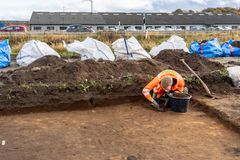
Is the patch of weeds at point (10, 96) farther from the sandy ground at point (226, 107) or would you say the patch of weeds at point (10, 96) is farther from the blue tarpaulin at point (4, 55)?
the blue tarpaulin at point (4, 55)

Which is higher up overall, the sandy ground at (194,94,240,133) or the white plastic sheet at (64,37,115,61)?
the white plastic sheet at (64,37,115,61)

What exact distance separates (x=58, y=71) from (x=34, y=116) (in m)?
2.08

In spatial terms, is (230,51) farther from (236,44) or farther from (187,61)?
(187,61)

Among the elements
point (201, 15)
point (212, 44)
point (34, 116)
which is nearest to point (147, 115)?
point (34, 116)

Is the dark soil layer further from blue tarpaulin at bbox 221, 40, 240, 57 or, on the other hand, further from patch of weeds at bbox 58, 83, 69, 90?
blue tarpaulin at bbox 221, 40, 240, 57

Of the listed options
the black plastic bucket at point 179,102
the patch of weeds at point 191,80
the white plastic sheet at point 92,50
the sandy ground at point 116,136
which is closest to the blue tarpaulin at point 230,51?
the white plastic sheet at point 92,50

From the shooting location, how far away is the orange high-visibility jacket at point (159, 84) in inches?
281

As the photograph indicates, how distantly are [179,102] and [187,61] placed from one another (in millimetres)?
4663

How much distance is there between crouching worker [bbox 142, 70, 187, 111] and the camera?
700 cm

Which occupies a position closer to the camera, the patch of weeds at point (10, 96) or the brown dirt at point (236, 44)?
the patch of weeds at point (10, 96)

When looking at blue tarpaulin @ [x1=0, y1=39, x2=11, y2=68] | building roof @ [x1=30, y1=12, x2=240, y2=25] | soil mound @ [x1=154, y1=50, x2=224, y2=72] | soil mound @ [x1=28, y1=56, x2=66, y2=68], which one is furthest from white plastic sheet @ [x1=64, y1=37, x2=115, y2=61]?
building roof @ [x1=30, y1=12, x2=240, y2=25]

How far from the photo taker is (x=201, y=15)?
55.3m

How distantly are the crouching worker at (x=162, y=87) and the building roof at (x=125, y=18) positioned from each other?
40927 millimetres

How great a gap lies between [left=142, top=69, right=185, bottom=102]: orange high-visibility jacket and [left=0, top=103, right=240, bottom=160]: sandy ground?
1.46ft
